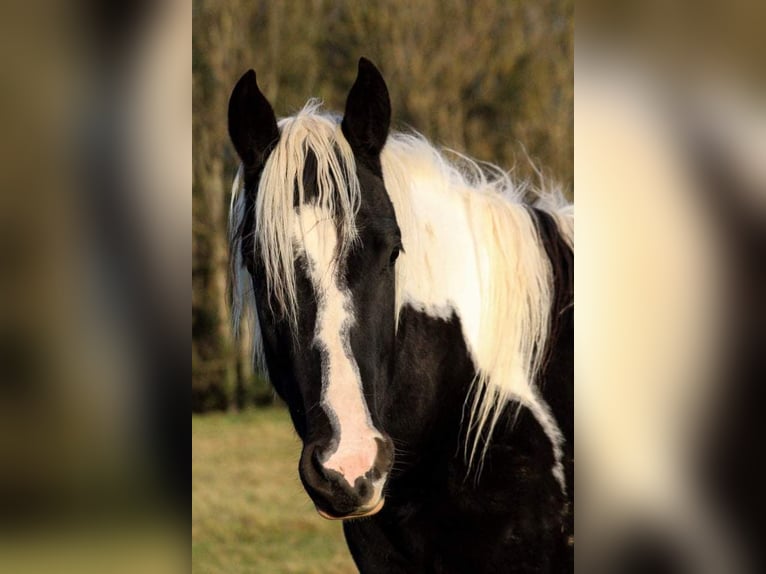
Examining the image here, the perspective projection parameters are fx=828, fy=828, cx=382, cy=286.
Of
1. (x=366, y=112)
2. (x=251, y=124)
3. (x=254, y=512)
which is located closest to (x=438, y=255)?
(x=366, y=112)

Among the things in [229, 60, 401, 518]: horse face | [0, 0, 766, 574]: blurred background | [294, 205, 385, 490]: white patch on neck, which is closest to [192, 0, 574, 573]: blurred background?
[229, 60, 401, 518]: horse face

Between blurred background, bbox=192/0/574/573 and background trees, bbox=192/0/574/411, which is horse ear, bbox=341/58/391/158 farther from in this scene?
background trees, bbox=192/0/574/411

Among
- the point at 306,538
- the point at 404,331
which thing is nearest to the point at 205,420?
the point at 306,538

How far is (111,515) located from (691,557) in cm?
53

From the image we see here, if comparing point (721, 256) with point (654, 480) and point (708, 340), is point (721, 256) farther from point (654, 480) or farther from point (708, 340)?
point (654, 480)

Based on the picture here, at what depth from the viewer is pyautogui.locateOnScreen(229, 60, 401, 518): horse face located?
61.0 inches

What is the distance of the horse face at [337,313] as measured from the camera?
1549 millimetres

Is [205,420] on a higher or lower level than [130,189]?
lower

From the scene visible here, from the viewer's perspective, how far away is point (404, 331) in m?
1.92

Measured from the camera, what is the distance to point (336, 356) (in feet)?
5.37

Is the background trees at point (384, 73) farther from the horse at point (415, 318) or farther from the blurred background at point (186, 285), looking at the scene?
the blurred background at point (186, 285)

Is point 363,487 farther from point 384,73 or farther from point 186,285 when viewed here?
point 384,73

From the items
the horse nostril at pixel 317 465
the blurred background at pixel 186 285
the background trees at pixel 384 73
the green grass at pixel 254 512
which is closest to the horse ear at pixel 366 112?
the horse nostril at pixel 317 465

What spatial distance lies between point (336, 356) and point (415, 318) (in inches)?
13.7
